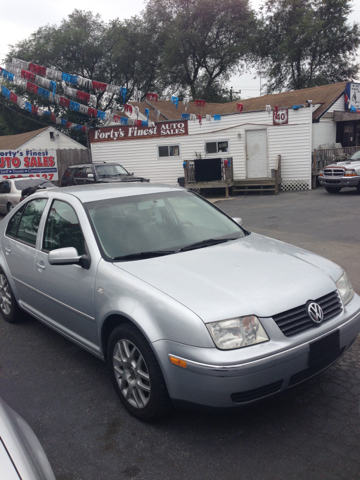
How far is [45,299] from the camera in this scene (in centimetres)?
411

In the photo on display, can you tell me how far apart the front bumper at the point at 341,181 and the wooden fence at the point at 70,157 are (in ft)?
43.6

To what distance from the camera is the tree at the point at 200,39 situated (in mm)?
36375

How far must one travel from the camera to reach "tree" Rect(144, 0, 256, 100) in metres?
36.4

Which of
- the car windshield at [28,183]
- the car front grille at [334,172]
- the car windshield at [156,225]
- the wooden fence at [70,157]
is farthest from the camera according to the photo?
the wooden fence at [70,157]

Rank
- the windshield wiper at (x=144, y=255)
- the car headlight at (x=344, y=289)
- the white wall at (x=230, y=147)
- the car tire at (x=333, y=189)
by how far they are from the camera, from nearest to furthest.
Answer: the car headlight at (x=344, y=289) < the windshield wiper at (x=144, y=255) < the car tire at (x=333, y=189) < the white wall at (x=230, y=147)

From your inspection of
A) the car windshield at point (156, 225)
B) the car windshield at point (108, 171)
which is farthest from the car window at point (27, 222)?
the car windshield at point (108, 171)

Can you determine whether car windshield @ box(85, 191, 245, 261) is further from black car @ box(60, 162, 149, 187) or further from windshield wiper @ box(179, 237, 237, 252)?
black car @ box(60, 162, 149, 187)

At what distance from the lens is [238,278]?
3.02 metres

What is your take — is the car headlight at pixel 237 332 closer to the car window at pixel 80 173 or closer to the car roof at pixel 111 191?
the car roof at pixel 111 191

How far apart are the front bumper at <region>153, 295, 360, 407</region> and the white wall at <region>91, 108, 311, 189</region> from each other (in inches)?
703

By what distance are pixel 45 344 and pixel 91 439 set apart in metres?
1.78

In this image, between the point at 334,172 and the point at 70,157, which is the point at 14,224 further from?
the point at 70,157

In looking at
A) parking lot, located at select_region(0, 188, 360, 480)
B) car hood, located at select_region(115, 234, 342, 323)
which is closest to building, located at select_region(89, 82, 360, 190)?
car hood, located at select_region(115, 234, 342, 323)

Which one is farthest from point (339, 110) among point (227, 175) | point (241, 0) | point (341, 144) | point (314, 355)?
point (314, 355)
